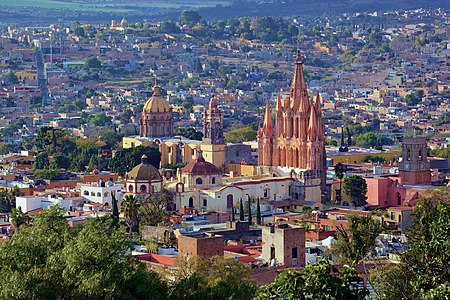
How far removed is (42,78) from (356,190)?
69.3 m

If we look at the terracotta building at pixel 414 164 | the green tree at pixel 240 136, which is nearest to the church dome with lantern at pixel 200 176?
the terracotta building at pixel 414 164

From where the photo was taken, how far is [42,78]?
406ft

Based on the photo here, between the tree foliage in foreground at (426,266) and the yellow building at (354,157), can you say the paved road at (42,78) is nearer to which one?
the yellow building at (354,157)

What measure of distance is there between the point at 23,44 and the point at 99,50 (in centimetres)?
817

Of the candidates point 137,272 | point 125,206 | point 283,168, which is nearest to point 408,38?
point 283,168

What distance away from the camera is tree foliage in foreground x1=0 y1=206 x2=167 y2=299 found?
26.6 m

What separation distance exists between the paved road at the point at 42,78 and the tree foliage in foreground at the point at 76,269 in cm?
8392

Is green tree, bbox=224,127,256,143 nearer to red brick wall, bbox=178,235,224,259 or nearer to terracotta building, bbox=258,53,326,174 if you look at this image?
terracotta building, bbox=258,53,326,174

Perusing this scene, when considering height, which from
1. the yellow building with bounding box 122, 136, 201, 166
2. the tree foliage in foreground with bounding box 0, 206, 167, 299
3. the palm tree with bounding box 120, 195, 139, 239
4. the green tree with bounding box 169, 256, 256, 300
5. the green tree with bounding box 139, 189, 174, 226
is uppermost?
the tree foliage in foreground with bounding box 0, 206, 167, 299

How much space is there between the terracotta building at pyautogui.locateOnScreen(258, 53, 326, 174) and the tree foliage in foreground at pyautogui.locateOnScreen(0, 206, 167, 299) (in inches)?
1186

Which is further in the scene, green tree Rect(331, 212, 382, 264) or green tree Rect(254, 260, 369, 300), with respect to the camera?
green tree Rect(331, 212, 382, 264)

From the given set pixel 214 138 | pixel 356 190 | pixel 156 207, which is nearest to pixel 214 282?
pixel 156 207

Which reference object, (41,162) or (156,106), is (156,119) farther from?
(41,162)

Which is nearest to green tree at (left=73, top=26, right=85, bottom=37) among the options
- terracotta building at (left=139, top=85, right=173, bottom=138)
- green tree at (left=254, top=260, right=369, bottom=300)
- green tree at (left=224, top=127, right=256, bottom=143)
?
green tree at (left=224, top=127, right=256, bottom=143)
